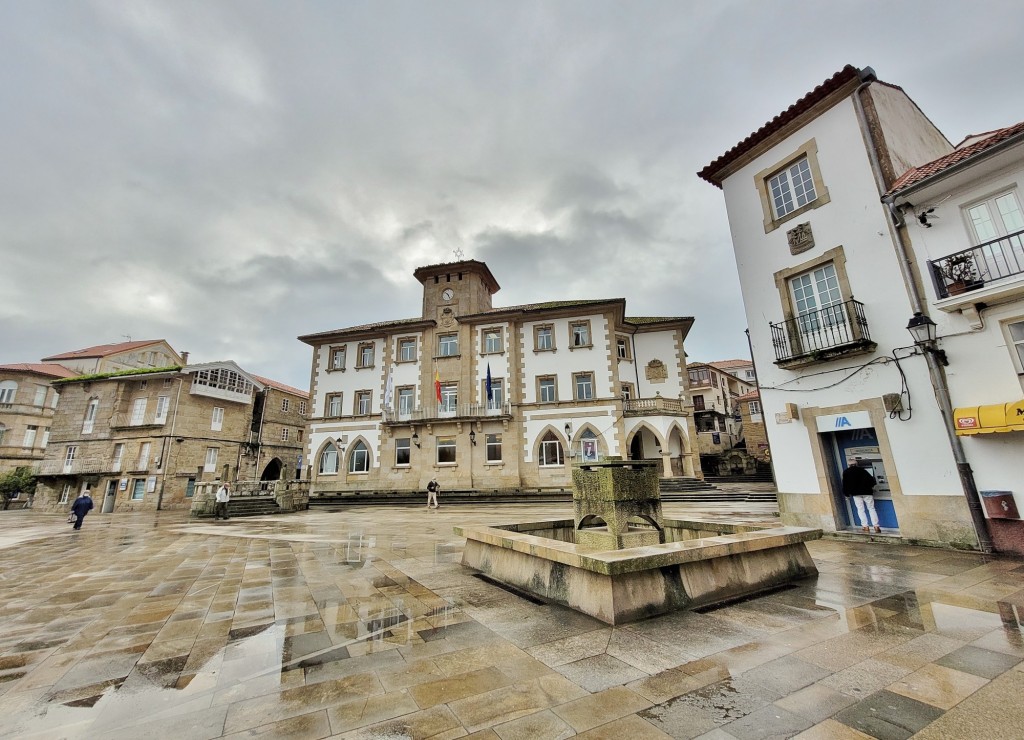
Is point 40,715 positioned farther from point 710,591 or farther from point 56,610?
point 710,591

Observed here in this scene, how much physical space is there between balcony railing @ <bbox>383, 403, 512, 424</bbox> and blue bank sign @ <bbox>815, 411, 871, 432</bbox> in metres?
17.3

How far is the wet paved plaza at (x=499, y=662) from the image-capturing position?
8.55ft

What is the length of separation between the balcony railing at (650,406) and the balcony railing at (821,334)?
1406cm

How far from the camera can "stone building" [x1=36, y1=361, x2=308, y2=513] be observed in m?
28.4

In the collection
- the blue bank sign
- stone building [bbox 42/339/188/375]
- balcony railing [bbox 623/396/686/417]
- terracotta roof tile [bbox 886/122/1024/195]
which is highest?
stone building [bbox 42/339/188/375]

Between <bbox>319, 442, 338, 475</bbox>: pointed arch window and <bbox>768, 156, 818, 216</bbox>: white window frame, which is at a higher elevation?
<bbox>768, 156, 818, 216</bbox>: white window frame

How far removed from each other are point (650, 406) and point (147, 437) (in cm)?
3282

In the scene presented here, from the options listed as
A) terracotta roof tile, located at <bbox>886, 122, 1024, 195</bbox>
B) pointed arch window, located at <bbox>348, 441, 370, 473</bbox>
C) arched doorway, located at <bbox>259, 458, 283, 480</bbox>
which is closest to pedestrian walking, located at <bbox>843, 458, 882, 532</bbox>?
terracotta roof tile, located at <bbox>886, 122, 1024, 195</bbox>

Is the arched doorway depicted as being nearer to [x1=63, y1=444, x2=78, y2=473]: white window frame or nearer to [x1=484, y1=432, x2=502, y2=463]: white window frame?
[x1=63, y1=444, x2=78, y2=473]: white window frame

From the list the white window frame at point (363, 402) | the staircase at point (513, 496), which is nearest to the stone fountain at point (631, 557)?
the staircase at point (513, 496)

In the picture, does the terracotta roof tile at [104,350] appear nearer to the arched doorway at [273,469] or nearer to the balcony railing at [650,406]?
the arched doorway at [273,469]

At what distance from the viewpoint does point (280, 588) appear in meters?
6.20

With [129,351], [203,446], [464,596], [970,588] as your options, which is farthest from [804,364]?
[129,351]

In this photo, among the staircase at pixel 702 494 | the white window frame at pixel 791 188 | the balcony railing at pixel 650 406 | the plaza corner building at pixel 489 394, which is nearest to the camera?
the white window frame at pixel 791 188
